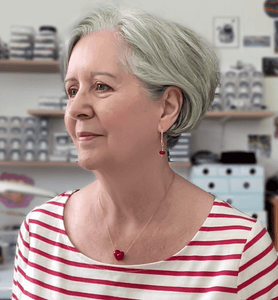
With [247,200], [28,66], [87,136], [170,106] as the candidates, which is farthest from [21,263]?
[28,66]

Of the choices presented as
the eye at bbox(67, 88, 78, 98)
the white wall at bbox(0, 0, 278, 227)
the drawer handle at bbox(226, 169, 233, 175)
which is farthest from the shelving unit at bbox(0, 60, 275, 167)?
the eye at bbox(67, 88, 78, 98)

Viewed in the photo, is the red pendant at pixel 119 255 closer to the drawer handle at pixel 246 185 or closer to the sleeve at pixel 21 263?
the sleeve at pixel 21 263

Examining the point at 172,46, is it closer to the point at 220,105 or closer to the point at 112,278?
the point at 112,278

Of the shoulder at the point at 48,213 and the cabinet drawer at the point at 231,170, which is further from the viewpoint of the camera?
the cabinet drawer at the point at 231,170

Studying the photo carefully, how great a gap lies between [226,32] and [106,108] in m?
2.59

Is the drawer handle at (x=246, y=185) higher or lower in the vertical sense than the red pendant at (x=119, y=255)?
lower

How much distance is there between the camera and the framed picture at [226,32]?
9.42ft

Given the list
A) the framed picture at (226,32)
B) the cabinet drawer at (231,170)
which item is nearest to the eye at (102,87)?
the cabinet drawer at (231,170)

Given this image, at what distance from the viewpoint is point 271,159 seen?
9.43ft

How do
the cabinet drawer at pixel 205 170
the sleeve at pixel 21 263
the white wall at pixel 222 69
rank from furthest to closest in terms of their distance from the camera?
the white wall at pixel 222 69
the cabinet drawer at pixel 205 170
the sleeve at pixel 21 263

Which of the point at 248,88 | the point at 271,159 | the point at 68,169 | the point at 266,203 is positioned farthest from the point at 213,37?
the point at 68,169

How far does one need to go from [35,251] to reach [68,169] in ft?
7.14

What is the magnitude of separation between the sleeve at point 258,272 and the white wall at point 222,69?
7.27 feet

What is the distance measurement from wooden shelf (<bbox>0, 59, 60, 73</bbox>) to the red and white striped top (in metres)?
2.00
